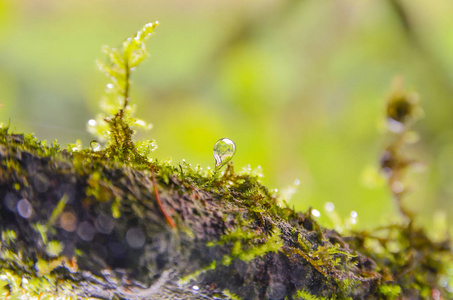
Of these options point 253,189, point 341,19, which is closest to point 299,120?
Result: point 341,19

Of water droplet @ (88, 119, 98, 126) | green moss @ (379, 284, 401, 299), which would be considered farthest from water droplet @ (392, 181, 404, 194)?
water droplet @ (88, 119, 98, 126)

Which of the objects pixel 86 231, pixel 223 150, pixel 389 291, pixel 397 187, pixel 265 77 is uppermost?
pixel 265 77

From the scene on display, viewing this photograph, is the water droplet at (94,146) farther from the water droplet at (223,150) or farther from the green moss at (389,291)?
the green moss at (389,291)

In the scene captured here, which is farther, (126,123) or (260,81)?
(260,81)

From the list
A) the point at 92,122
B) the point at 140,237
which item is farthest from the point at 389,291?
the point at 92,122

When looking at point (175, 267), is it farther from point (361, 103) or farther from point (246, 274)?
point (361, 103)

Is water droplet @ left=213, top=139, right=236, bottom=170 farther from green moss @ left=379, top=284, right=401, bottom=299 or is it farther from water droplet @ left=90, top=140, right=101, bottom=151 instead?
green moss @ left=379, top=284, right=401, bottom=299

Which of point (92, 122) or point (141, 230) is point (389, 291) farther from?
point (92, 122)
